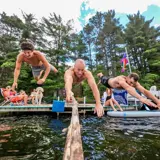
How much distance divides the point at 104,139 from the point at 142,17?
30.0 meters

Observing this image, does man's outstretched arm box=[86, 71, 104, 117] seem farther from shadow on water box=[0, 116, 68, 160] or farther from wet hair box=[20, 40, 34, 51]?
shadow on water box=[0, 116, 68, 160]

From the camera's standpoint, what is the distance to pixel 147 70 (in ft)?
93.7

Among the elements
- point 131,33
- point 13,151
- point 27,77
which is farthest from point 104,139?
point 131,33

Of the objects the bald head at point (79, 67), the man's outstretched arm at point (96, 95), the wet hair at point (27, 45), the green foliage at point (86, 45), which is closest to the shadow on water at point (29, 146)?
the man's outstretched arm at point (96, 95)

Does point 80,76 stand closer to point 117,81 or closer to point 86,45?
point 117,81

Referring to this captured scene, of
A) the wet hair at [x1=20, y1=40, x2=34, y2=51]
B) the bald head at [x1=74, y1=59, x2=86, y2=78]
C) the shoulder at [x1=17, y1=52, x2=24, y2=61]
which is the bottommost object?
the bald head at [x1=74, y1=59, x2=86, y2=78]

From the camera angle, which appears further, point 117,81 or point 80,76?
point 117,81

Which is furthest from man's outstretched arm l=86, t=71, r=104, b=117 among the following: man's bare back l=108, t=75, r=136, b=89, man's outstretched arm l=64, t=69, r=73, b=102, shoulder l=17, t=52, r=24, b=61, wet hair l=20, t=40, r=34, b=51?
shoulder l=17, t=52, r=24, b=61

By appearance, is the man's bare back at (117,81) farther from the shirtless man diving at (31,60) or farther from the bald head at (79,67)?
the shirtless man diving at (31,60)

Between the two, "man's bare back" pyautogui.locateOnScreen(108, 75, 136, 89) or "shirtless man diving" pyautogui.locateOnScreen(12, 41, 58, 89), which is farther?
"man's bare back" pyautogui.locateOnScreen(108, 75, 136, 89)

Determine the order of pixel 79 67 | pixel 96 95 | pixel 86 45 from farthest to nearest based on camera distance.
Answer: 1. pixel 86 45
2. pixel 79 67
3. pixel 96 95

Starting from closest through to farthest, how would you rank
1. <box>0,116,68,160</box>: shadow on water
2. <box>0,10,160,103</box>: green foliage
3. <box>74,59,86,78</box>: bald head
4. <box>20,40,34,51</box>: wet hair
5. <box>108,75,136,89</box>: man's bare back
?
<box>74,59,86,78</box>: bald head → <box>20,40,34,51</box>: wet hair → <box>0,116,68,160</box>: shadow on water → <box>108,75,136,89</box>: man's bare back → <box>0,10,160,103</box>: green foliage

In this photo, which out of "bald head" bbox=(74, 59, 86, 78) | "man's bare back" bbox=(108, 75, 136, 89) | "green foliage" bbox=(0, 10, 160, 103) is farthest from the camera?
"green foliage" bbox=(0, 10, 160, 103)

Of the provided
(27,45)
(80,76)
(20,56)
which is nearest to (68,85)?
(80,76)
